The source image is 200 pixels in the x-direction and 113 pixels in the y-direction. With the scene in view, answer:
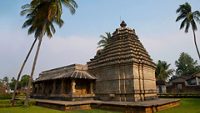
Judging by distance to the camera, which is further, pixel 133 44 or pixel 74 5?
pixel 74 5

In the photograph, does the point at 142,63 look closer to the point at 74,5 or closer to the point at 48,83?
the point at 74,5

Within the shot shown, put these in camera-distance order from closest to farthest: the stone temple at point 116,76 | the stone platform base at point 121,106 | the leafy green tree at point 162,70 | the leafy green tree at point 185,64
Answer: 1. the stone platform base at point 121,106
2. the stone temple at point 116,76
3. the leafy green tree at point 162,70
4. the leafy green tree at point 185,64

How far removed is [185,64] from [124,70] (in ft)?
231

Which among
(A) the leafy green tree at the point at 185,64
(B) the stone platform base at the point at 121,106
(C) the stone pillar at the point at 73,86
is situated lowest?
(B) the stone platform base at the point at 121,106

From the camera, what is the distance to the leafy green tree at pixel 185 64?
81.0 metres

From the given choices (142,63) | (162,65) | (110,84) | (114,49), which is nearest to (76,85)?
(110,84)

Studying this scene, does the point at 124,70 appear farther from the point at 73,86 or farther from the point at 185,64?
the point at 185,64

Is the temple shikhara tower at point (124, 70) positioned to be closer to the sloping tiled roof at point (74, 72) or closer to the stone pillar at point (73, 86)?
the sloping tiled roof at point (74, 72)

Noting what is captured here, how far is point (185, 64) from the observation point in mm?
82938

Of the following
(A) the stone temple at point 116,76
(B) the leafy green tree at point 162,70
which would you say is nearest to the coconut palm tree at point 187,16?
(A) the stone temple at point 116,76

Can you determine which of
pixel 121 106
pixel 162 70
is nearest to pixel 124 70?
pixel 121 106

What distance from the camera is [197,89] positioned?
46.3 meters

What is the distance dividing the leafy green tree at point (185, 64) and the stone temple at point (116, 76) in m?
64.7

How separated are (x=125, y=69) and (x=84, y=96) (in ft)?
19.8
